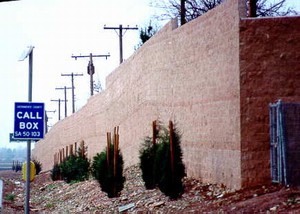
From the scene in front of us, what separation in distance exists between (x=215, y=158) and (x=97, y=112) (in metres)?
25.9

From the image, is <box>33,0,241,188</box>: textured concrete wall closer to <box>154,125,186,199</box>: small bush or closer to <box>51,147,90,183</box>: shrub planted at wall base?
<box>154,125,186,199</box>: small bush

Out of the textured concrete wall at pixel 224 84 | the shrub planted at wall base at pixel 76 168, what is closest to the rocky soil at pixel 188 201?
the textured concrete wall at pixel 224 84

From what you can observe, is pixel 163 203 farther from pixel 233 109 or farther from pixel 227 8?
pixel 227 8

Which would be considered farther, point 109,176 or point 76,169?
point 76,169

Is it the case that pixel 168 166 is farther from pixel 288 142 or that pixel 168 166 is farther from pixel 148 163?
pixel 288 142

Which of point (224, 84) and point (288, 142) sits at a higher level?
point (224, 84)

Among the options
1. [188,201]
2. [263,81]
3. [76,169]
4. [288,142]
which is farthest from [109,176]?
[76,169]

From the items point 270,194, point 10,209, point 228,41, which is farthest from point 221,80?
point 10,209

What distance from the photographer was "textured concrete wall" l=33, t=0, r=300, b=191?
62.8 feet

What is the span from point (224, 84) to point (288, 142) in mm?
3059

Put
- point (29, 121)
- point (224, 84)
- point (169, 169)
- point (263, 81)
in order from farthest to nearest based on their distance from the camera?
point (169, 169)
point (224, 84)
point (263, 81)
point (29, 121)

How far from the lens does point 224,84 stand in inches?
810

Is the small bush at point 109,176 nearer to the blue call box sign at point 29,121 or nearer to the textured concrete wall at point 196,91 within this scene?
the textured concrete wall at point 196,91

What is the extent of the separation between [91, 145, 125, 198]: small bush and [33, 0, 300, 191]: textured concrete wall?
2.33 meters
